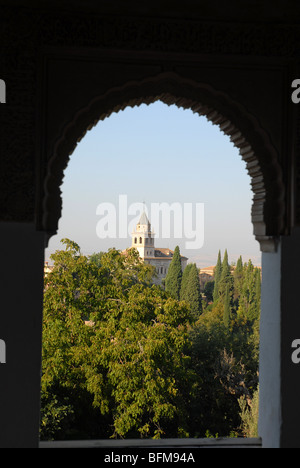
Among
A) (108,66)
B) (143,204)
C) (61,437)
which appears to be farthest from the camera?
(143,204)

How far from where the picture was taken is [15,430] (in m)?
2.59

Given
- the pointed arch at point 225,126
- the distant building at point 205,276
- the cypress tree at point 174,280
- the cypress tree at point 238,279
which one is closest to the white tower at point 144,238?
the distant building at point 205,276

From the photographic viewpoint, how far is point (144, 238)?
142 ft

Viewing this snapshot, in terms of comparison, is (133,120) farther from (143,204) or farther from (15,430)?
(15,430)

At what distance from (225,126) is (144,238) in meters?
40.3

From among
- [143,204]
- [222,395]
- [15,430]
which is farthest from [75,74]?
[143,204]

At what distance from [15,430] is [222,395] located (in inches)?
476

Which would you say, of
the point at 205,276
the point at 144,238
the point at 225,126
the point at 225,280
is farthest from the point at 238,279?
the point at 225,126

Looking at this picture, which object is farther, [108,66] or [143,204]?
[143,204]

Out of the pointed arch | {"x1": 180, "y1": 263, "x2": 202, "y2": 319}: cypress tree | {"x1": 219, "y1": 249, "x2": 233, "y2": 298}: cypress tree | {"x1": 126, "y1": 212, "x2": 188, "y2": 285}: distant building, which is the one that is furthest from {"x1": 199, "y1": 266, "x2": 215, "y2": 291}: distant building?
the pointed arch

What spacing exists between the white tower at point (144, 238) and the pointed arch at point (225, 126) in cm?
3998

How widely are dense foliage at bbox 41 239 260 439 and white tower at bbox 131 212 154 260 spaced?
28.8 metres

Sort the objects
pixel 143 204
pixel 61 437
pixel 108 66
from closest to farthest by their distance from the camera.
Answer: pixel 108 66 < pixel 61 437 < pixel 143 204
